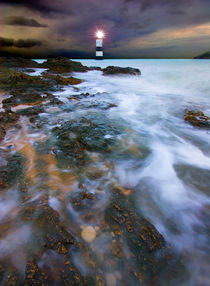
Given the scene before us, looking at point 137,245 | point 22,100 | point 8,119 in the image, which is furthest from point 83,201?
point 22,100

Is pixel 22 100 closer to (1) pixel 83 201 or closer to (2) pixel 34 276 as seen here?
(1) pixel 83 201

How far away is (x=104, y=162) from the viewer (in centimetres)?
370

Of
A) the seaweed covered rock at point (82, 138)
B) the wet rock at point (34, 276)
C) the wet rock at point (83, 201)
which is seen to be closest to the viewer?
the wet rock at point (34, 276)

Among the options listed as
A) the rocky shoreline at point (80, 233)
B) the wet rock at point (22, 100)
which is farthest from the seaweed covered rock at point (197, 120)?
the wet rock at point (22, 100)

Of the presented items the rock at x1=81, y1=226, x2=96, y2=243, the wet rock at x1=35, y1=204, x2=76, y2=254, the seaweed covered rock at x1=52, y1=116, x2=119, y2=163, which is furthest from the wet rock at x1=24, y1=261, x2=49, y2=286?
the seaweed covered rock at x1=52, y1=116, x2=119, y2=163

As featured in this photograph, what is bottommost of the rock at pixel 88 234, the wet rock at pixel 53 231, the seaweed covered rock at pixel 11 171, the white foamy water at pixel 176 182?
the white foamy water at pixel 176 182

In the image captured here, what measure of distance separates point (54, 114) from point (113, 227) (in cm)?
561

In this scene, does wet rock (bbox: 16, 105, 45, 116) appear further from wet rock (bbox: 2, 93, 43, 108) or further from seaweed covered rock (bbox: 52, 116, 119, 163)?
seaweed covered rock (bbox: 52, 116, 119, 163)

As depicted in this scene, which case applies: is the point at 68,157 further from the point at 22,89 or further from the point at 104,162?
the point at 22,89

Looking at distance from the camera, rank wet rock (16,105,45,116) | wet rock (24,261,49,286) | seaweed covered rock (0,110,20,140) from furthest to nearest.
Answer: wet rock (16,105,45,116) → seaweed covered rock (0,110,20,140) → wet rock (24,261,49,286)

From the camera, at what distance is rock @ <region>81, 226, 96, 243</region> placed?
6.95 ft

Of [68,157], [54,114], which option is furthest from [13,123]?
[68,157]

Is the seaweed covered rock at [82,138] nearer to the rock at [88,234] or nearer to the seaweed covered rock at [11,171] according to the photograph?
the seaweed covered rock at [11,171]

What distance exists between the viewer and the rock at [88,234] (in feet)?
6.95
